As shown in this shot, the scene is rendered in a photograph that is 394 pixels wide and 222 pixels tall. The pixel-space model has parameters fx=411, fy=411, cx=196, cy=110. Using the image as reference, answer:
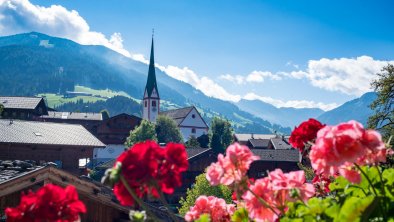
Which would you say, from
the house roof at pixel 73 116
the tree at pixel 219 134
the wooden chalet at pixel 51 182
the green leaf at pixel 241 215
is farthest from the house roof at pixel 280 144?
the green leaf at pixel 241 215

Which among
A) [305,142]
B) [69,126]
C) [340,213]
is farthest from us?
[69,126]

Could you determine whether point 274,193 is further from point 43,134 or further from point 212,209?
point 43,134

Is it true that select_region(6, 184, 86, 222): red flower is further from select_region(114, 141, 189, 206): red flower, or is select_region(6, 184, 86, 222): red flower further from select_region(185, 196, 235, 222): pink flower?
select_region(185, 196, 235, 222): pink flower

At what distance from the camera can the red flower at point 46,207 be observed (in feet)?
6.66

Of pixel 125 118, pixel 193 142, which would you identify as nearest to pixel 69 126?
pixel 193 142

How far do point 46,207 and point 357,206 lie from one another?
1478mm

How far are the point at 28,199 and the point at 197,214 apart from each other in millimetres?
1255

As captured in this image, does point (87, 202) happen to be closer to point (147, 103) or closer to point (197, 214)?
point (197, 214)

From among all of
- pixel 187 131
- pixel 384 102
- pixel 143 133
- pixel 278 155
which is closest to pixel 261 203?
pixel 384 102

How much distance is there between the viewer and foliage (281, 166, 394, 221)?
1.82 m

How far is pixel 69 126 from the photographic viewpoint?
4169 centimetres

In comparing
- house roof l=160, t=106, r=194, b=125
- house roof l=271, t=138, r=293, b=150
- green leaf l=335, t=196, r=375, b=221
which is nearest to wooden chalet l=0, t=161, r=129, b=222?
green leaf l=335, t=196, r=375, b=221

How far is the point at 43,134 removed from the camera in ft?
122

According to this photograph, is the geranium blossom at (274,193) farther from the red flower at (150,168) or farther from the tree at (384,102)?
the tree at (384,102)
